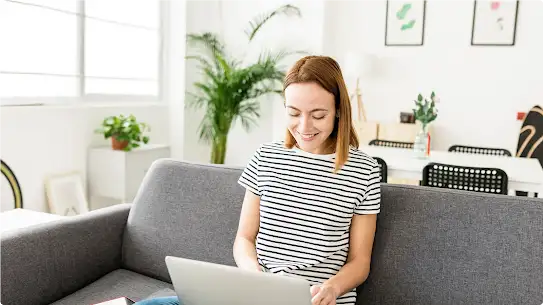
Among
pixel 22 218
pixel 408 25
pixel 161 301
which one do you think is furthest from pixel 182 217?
pixel 408 25

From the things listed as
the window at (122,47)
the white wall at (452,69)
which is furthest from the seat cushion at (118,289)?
the white wall at (452,69)

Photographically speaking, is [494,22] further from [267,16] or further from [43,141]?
[43,141]

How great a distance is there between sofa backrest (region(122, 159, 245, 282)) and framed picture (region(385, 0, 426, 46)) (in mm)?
3577

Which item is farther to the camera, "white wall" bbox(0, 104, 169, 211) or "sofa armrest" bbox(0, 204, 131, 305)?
"white wall" bbox(0, 104, 169, 211)

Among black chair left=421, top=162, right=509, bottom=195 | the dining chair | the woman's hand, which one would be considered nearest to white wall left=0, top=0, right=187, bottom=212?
black chair left=421, top=162, right=509, bottom=195

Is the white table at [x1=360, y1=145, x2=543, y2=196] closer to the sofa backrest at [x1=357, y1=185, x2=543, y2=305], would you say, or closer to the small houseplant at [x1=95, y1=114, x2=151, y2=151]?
the sofa backrest at [x1=357, y1=185, x2=543, y2=305]

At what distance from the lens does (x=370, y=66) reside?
4777 millimetres

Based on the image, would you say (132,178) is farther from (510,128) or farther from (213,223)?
(510,128)

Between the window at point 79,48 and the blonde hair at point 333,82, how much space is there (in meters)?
2.41

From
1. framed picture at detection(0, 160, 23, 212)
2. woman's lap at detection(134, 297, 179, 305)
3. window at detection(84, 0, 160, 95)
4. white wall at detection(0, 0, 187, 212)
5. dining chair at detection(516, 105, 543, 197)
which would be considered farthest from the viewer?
dining chair at detection(516, 105, 543, 197)

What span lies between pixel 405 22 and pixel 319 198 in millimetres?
3929

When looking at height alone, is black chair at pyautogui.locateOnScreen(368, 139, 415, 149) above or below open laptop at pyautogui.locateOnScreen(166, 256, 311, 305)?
above

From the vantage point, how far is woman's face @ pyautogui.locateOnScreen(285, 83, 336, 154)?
138cm

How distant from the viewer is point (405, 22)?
194 inches
